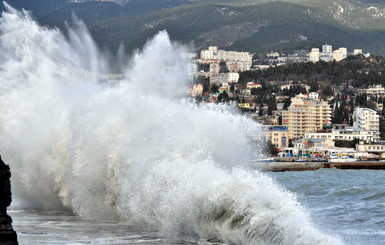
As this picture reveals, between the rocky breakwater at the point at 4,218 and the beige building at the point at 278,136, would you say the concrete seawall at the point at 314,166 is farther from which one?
the rocky breakwater at the point at 4,218

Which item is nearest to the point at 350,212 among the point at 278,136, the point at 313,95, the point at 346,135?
the point at 278,136

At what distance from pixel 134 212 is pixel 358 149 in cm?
11429

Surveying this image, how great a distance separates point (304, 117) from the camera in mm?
156750

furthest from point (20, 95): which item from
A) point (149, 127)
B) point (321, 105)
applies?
point (321, 105)

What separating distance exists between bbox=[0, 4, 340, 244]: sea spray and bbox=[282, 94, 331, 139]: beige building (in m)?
120

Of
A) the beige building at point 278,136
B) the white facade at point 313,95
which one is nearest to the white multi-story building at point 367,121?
the beige building at point 278,136

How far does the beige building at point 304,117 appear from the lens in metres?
154

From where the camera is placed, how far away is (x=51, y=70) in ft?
109

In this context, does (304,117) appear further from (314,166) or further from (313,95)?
(314,166)

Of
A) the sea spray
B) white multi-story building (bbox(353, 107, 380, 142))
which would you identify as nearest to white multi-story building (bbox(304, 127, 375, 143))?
white multi-story building (bbox(353, 107, 380, 142))

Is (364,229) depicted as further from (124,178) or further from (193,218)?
(124,178)

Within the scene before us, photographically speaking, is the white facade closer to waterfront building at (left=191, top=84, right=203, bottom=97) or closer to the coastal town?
the coastal town

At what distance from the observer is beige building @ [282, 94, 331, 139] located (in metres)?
154

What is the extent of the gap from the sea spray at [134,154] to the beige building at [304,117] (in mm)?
120267
